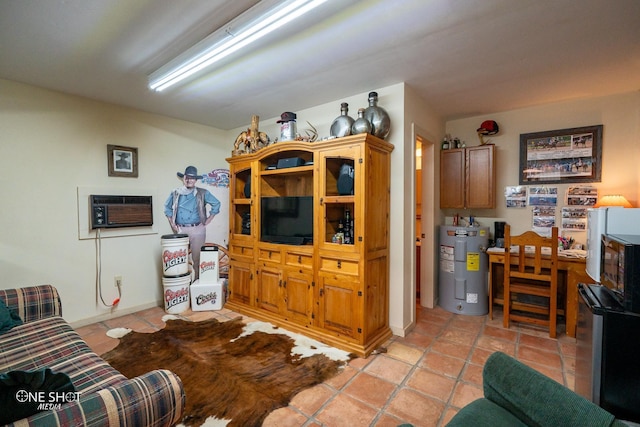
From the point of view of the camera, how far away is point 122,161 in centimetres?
333

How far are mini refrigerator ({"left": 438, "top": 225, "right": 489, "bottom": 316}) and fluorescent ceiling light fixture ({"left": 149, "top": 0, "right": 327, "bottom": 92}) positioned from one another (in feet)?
9.56

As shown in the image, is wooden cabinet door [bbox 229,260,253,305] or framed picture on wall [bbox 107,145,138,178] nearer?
framed picture on wall [bbox 107,145,138,178]

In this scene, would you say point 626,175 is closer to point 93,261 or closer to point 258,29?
point 258,29

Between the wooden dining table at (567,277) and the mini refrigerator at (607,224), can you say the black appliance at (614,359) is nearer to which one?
the mini refrigerator at (607,224)

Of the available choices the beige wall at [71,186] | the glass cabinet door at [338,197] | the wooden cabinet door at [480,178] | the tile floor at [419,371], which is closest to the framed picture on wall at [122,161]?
the beige wall at [71,186]

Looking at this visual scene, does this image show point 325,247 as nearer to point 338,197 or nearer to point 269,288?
point 338,197

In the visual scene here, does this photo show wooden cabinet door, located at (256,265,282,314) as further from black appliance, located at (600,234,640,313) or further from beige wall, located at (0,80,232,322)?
black appliance, located at (600,234,640,313)

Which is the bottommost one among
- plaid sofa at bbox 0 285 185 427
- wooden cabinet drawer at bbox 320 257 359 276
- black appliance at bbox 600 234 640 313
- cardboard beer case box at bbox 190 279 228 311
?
cardboard beer case box at bbox 190 279 228 311

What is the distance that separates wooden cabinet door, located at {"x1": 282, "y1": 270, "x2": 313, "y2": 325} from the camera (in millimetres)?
2770

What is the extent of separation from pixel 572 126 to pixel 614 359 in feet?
9.69

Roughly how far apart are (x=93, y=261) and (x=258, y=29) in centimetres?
316

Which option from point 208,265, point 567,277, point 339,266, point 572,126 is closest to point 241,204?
point 208,265

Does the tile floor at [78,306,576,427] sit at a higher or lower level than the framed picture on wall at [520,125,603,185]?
lower

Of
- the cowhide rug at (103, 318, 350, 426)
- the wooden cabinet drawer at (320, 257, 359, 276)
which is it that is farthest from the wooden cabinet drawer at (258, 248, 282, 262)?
the cowhide rug at (103, 318, 350, 426)
